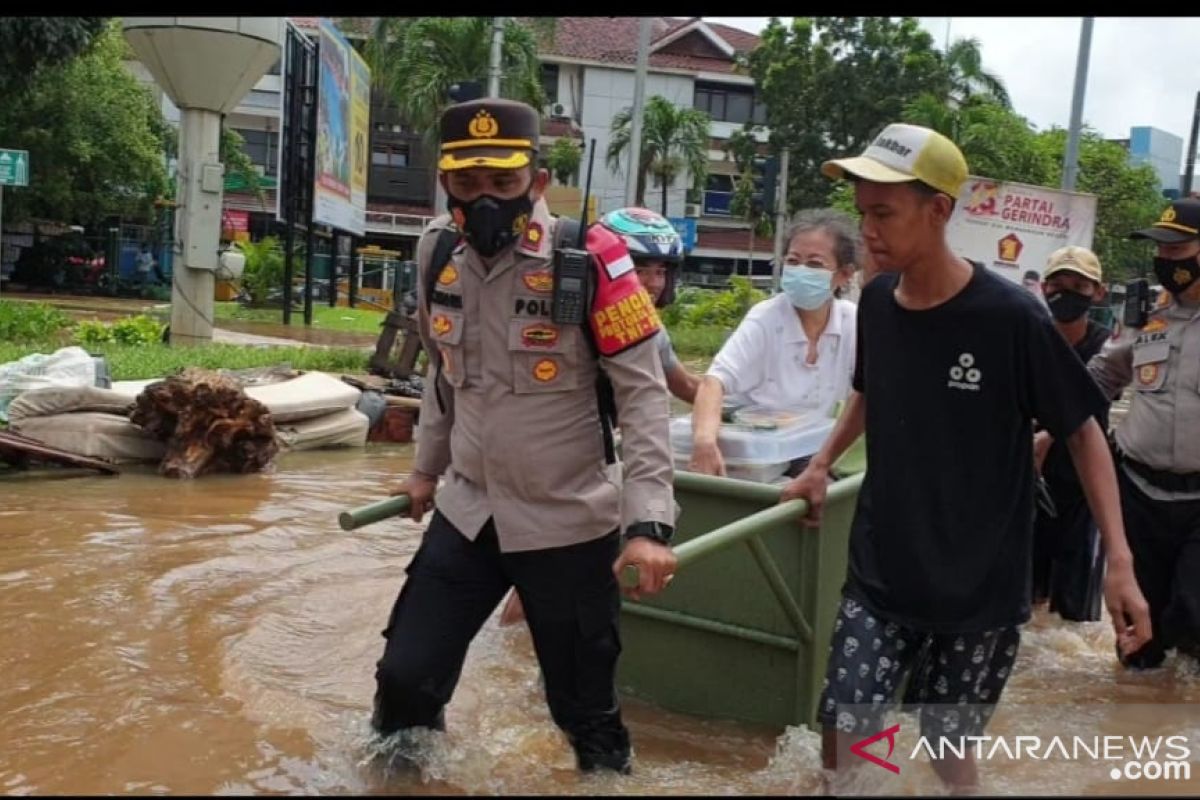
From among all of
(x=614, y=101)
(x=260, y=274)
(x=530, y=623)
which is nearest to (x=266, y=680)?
(x=530, y=623)

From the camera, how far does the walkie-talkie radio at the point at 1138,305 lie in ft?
14.7

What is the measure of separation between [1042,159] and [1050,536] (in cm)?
2401

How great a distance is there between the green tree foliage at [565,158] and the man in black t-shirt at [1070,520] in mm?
33361

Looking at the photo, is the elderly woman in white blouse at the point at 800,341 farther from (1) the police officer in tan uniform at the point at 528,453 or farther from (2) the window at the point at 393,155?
(2) the window at the point at 393,155

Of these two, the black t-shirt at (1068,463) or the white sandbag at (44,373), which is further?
the white sandbag at (44,373)

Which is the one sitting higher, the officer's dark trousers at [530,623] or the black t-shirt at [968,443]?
the black t-shirt at [968,443]

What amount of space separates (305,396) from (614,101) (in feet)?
126

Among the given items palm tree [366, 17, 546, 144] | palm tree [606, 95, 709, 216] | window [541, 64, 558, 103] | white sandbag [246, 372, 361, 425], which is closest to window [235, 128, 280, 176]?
window [541, 64, 558, 103]

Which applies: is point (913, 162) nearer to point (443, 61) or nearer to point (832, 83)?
point (443, 61)

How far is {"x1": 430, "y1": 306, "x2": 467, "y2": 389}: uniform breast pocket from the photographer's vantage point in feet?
9.24

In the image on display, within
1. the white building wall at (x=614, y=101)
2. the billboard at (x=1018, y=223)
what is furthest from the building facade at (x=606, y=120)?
the billboard at (x=1018, y=223)

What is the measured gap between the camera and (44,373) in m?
7.94

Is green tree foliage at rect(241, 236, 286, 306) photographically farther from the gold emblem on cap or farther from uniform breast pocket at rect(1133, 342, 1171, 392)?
the gold emblem on cap

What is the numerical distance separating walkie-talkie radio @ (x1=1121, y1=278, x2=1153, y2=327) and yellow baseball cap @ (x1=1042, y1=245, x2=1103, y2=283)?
286mm
